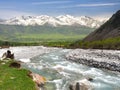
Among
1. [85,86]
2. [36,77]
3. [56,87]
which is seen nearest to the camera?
[85,86]

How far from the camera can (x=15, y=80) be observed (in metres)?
Result: 37.3

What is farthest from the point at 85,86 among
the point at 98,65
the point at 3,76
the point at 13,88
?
the point at 98,65

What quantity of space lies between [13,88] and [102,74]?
23193 millimetres

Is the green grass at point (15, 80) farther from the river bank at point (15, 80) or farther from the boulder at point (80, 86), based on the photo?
the boulder at point (80, 86)

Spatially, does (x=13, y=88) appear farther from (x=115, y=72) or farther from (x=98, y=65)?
(x=98, y=65)

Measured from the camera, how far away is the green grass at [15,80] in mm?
33922

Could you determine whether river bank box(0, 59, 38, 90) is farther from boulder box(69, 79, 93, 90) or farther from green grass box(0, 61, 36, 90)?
boulder box(69, 79, 93, 90)

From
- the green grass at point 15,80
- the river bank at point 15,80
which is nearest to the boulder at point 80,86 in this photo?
the river bank at point 15,80

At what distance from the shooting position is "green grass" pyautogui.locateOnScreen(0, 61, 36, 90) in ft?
111

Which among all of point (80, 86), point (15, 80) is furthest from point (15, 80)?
point (80, 86)

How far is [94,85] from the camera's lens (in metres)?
40.2

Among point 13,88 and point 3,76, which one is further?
point 3,76

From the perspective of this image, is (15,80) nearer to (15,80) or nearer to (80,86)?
(15,80)

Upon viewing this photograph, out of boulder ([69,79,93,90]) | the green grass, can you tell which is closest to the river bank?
the green grass
